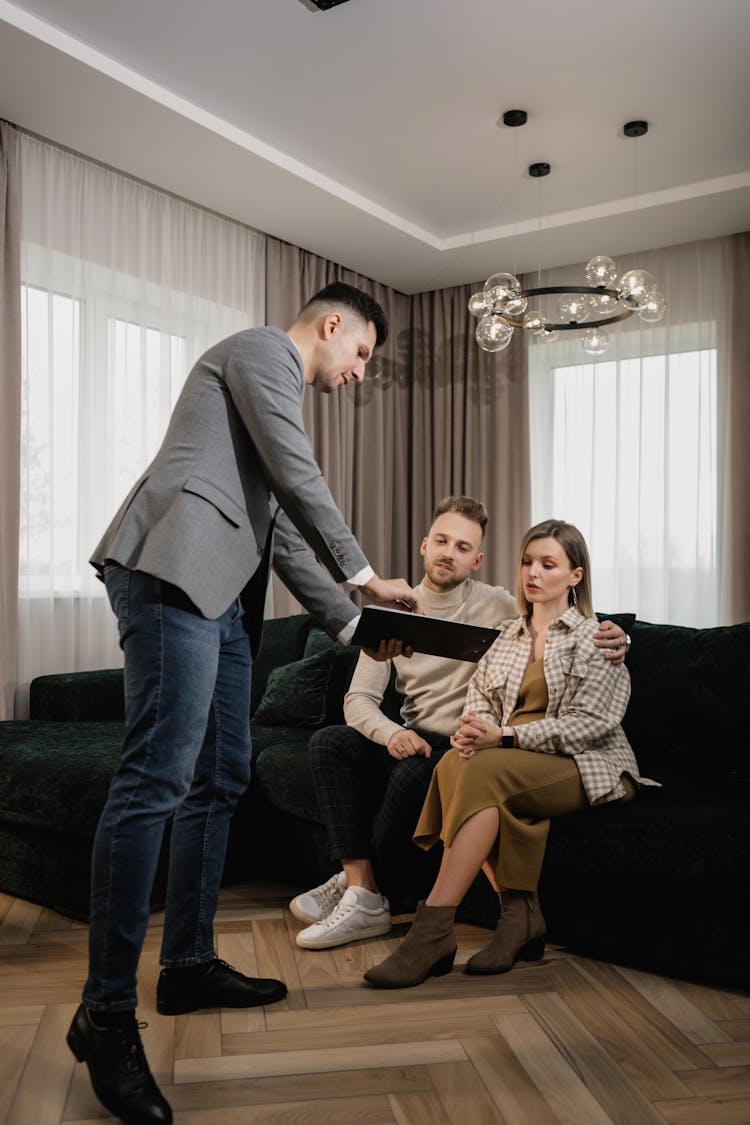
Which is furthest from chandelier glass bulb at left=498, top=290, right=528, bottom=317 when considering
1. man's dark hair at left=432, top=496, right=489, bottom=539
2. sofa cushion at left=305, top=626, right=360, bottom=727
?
sofa cushion at left=305, top=626, right=360, bottom=727

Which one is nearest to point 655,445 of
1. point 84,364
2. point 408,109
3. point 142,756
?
point 408,109

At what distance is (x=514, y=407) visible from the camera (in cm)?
543

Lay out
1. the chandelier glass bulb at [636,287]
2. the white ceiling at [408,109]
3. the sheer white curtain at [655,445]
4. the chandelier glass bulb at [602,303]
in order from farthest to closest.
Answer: the sheer white curtain at [655,445]
the chandelier glass bulb at [602,303]
the chandelier glass bulb at [636,287]
the white ceiling at [408,109]

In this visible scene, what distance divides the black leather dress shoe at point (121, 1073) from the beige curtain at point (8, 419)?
227cm

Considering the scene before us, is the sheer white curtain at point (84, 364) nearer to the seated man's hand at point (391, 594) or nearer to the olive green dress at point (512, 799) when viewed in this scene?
the olive green dress at point (512, 799)

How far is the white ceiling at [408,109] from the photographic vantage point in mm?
3133

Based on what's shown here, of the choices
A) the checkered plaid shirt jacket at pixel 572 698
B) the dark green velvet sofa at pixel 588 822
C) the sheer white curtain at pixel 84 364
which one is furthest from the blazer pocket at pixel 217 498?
the sheer white curtain at pixel 84 364

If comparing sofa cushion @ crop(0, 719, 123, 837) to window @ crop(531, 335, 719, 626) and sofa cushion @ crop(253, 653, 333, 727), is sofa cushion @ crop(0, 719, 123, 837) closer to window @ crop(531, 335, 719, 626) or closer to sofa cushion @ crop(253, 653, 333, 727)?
sofa cushion @ crop(253, 653, 333, 727)

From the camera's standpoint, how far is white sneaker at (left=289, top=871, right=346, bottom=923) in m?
2.38

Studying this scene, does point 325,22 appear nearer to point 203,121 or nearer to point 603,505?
point 203,121

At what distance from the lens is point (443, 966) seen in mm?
2025

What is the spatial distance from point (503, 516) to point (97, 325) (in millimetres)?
2451

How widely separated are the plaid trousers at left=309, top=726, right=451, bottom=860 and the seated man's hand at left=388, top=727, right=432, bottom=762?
1 cm

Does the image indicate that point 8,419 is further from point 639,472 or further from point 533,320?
point 639,472
